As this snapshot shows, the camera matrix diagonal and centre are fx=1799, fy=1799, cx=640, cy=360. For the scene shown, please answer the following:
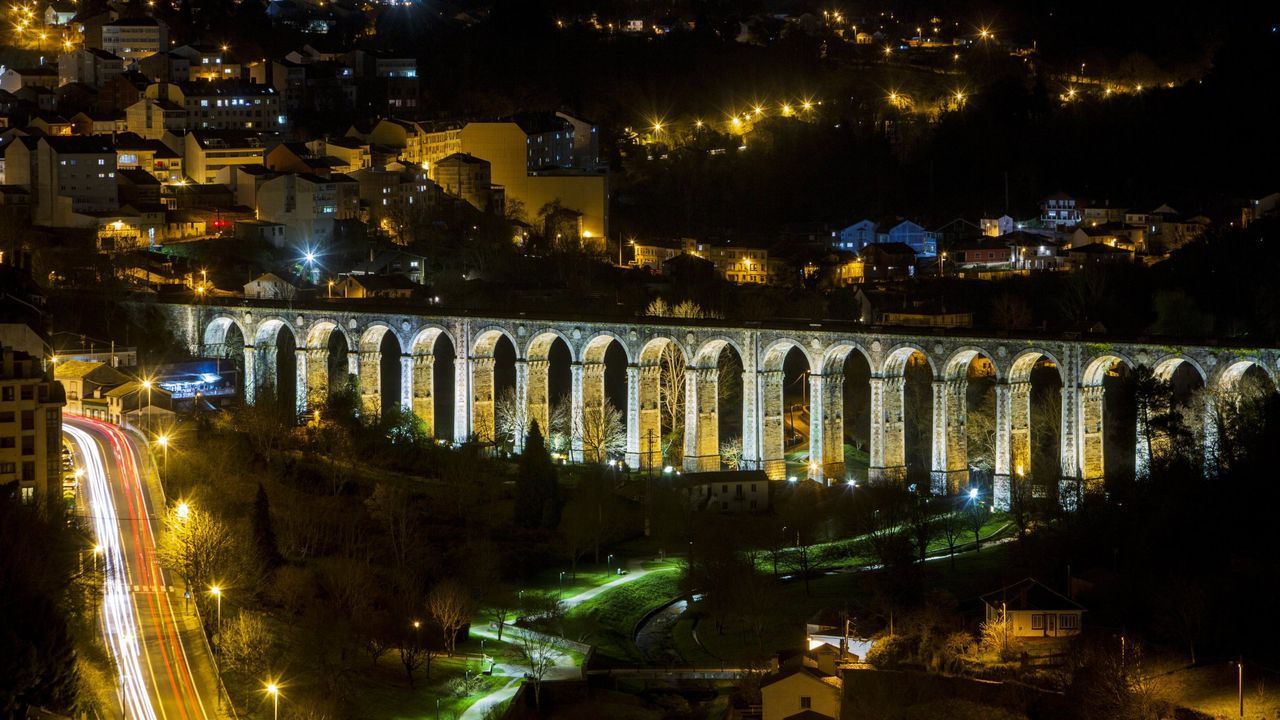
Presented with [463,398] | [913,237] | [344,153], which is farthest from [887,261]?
[344,153]

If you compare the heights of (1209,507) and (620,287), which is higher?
(620,287)

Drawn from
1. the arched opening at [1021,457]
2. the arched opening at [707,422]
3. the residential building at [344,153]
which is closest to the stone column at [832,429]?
the arched opening at [707,422]

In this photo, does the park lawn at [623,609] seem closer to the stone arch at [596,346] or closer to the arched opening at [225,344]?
the stone arch at [596,346]

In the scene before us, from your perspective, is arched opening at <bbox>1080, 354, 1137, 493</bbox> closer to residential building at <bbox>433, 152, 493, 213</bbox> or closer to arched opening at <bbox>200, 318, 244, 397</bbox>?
arched opening at <bbox>200, 318, 244, 397</bbox>

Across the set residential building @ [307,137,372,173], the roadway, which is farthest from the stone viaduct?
residential building @ [307,137,372,173]

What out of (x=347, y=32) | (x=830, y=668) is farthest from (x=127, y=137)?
(x=830, y=668)

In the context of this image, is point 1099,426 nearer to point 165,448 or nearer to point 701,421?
point 701,421

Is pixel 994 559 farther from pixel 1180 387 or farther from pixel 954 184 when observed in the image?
pixel 954 184
